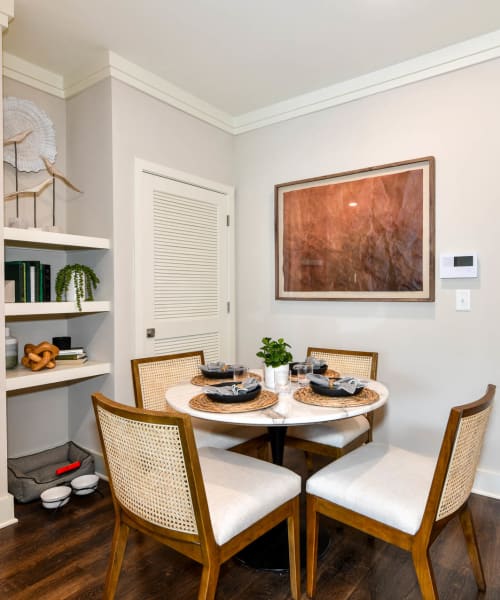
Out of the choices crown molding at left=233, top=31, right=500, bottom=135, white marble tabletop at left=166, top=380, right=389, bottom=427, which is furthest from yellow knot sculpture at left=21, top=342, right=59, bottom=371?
crown molding at left=233, top=31, right=500, bottom=135

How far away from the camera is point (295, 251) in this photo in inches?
126

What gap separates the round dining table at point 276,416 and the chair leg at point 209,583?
0.45 meters

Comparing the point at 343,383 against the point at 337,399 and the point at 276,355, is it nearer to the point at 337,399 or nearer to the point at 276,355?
the point at 337,399

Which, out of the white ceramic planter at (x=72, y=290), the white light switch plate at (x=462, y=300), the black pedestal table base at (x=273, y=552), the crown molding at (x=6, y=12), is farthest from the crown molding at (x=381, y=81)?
the black pedestal table base at (x=273, y=552)

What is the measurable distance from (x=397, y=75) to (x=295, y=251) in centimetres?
132

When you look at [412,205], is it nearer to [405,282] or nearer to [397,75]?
[405,282]

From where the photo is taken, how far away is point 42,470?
2658 millimetres

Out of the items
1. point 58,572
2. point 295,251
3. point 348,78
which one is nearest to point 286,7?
point 348,78

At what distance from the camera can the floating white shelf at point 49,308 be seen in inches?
91.1

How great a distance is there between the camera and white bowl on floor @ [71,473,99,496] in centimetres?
247

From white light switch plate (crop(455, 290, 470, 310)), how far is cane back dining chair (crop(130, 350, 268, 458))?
1.38m

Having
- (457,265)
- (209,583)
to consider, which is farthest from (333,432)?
(457,265)

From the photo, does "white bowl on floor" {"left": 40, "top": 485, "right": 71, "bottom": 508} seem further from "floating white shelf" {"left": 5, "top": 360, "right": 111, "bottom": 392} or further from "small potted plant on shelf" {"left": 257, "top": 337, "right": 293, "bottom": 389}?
"small potted plant on shelf" {"left": 257, "top": 337, "right": 293, "bottom": 389}

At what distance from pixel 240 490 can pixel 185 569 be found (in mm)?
606
